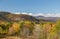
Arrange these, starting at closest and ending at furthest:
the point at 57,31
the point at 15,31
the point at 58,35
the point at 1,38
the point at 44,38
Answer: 1. the point at 58,35
2. the point at 57,31
3. the point at 44,38
4. the point at 1,38
5. the point at 15,31

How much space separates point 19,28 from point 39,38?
104 feet

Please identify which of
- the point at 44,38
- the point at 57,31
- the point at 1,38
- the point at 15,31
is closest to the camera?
the point at 57,31

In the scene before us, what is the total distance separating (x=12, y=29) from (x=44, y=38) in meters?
39.8

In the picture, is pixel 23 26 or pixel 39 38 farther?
pixel 23 26

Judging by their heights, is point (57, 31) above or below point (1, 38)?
above

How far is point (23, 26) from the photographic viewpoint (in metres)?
Result: 64.4

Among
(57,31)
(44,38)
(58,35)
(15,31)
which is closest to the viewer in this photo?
(58,35)

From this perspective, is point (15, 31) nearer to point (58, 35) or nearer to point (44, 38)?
point (44, 38)

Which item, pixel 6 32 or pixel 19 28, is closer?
pixel 19 28

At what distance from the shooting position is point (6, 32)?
7194 centimetres

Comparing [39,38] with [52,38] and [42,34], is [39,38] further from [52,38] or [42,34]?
[52,38]

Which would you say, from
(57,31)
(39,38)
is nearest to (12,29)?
(39,38)

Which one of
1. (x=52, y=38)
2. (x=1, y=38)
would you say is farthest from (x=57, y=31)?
(x=1, y=38)

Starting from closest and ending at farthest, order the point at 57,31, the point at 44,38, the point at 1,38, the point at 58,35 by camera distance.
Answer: the point at 58,35
the point at 57,31
the point at 44,38
the point at 1,38
